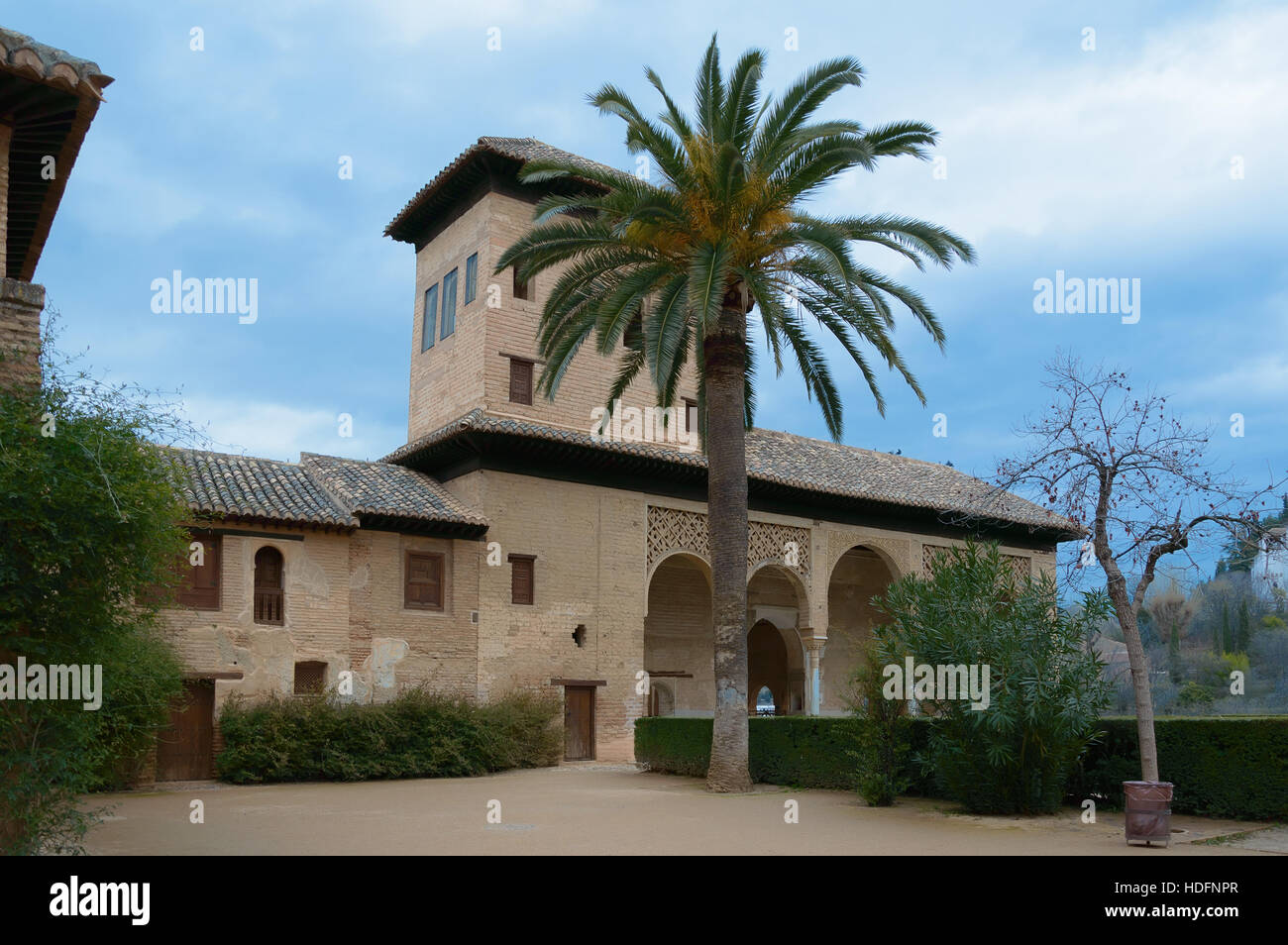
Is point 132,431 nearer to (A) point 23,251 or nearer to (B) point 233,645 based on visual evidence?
(A) point 23,251

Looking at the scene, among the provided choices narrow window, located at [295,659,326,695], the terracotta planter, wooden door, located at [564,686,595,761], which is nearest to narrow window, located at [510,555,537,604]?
wooden door, located at [564,686,595,761]

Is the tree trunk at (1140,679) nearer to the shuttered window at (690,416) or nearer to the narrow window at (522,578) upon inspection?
the narrow window at (522,578)

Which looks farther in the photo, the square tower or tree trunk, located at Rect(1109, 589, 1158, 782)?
the square tower

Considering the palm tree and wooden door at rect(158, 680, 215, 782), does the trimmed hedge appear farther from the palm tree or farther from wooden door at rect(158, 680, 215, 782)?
wooden door at rect(158, 680, 215, 782)

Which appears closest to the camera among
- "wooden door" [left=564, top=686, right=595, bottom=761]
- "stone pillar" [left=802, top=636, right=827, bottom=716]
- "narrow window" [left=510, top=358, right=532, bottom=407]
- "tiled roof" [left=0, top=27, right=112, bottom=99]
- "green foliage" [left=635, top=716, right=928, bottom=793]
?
"tiled roof" [left=0, top=27, right=112, bottom=99]

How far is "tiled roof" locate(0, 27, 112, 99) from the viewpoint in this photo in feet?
25.8

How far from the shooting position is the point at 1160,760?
1287cm

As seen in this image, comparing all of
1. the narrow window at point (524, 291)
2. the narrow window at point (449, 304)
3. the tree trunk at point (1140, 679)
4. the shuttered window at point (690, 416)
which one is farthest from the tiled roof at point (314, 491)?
the tree trunk at point (1140, 679)

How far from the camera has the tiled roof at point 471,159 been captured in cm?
2198

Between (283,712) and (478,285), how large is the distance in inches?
393

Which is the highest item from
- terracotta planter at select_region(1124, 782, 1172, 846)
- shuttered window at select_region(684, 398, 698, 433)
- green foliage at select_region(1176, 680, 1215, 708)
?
shuttered window at select_region(684, 398, 698, 433)

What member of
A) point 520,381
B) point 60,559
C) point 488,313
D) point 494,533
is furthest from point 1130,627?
point 488,313

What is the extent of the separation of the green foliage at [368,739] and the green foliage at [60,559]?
930 cm

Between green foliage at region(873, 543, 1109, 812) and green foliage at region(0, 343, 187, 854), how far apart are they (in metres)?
8.83
